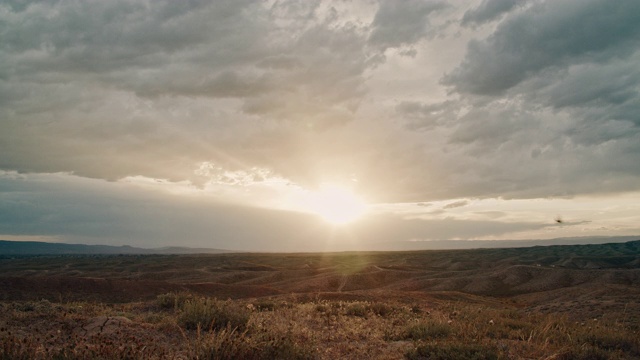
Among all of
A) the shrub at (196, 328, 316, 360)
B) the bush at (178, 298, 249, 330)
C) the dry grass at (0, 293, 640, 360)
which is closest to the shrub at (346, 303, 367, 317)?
the dry grass at (0, 293, 640, 360)

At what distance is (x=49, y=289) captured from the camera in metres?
36.0

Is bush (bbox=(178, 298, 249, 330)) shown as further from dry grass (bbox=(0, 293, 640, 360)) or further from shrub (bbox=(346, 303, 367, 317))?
shrub (bbox=(346, 303, 367, 317))

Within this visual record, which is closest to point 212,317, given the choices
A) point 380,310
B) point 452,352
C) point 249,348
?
point 249,348

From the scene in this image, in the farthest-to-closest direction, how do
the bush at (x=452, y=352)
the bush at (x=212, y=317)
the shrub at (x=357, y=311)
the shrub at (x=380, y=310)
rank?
the shrub at (x=380, y=310) → the shrub at (x=357, y=311) → the bush at (x=212, y=317) → the bush at (x=452, y=352)

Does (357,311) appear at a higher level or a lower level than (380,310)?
higher

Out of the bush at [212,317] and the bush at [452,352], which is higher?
the bush at [212,317]

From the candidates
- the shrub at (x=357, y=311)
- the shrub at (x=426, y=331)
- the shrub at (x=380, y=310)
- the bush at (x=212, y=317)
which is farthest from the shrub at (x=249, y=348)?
the shrub at (x=380, y=310)

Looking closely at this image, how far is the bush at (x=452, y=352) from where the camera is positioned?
24.5 ft

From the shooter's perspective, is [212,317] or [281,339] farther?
[212,317]

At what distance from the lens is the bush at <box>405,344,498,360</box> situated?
7469 mm

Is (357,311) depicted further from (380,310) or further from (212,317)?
(212,317)

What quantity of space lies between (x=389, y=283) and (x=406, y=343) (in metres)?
43.9

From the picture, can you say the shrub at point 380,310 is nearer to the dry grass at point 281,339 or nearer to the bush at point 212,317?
the dry grass at point 281,339

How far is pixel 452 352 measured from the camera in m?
7.61
